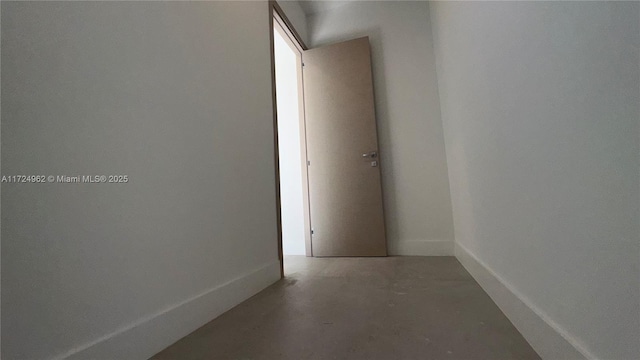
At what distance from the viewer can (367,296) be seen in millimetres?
1576

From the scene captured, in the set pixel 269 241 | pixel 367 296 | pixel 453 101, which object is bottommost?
pixel 367 296

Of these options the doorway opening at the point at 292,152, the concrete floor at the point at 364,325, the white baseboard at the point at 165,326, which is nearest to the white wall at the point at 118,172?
the white baseboard at the point at 165,326

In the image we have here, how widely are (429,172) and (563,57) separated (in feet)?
7.21

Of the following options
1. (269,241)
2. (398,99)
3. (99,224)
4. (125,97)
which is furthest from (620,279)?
(398,99)

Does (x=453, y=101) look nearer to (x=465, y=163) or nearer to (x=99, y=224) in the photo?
(x=465, y=163)

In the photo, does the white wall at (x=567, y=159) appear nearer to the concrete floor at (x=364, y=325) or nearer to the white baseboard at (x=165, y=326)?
the concrete floor at (x=364, y=325)

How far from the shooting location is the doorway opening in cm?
308

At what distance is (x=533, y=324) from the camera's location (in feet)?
3.14

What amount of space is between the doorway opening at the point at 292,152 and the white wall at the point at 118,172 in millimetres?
1454

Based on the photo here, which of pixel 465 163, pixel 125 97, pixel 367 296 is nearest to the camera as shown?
pixel 125 97

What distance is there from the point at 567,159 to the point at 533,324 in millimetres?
613

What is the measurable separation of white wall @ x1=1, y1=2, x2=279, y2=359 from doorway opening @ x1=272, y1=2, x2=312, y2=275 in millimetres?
1454

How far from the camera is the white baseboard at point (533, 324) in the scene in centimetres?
75

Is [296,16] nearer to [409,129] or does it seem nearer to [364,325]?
[409,129]
